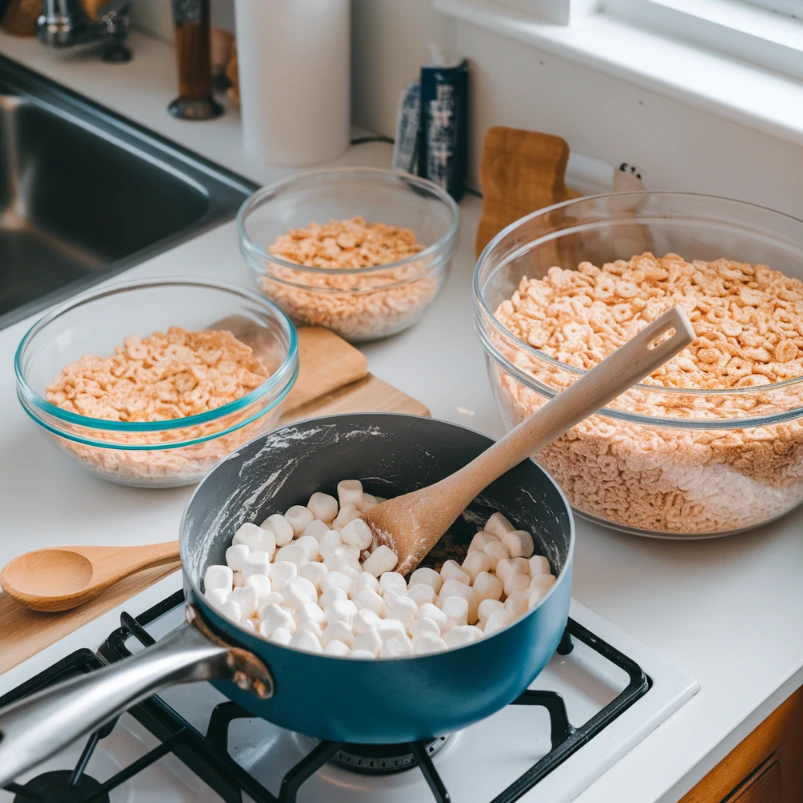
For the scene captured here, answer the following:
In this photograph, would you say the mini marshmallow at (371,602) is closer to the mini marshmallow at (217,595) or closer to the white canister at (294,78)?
the mini marshmallow at (217,595)

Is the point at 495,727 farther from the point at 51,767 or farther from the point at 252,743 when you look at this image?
the point at 51,767

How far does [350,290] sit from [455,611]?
1.70ft

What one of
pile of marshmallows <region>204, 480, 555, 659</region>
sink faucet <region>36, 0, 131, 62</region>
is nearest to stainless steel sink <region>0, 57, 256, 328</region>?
sink faucet <region>36, 0, 131, 62</region>

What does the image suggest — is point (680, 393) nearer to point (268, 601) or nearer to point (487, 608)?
point (487, 608)

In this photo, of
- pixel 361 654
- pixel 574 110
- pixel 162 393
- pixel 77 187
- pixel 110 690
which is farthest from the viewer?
pixel 77 187

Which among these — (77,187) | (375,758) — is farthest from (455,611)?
(77,187)

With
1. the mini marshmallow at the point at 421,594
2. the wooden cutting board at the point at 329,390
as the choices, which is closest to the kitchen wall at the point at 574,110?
→ the wooden cutting board at the point at 329,390

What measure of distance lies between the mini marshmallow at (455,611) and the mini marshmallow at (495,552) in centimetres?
7

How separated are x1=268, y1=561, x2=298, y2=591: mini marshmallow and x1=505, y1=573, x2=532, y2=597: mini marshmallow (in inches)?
6.5


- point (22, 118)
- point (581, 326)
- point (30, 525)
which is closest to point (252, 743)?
point (30, 525)

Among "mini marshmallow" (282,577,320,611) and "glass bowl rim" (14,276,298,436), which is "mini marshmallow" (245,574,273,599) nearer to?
"mini marshmallow" (282,577,320,611)

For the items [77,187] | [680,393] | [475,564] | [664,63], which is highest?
[664,63]

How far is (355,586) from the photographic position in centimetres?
78

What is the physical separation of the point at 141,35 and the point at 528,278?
1191 mm
